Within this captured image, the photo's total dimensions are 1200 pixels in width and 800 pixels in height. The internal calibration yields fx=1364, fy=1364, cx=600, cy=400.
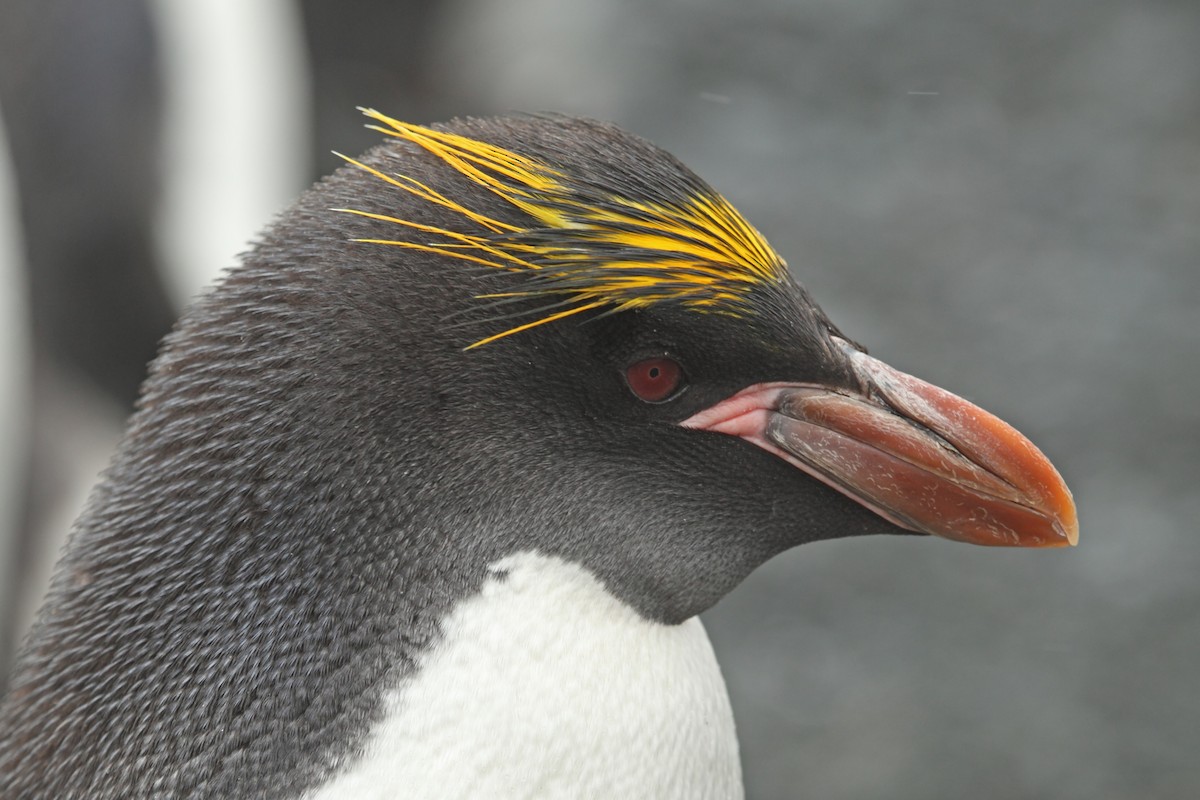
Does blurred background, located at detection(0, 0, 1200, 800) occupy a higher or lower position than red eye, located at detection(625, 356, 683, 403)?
lower

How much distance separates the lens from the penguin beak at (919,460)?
127 cm

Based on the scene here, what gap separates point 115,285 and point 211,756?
2.40 m

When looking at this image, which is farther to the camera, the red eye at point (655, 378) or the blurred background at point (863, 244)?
the blurred background at point (863, 244)

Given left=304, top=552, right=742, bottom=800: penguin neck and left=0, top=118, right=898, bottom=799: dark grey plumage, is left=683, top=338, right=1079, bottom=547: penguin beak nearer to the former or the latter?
left=0, top=118, right=898, bottom=799: dark grey plumage

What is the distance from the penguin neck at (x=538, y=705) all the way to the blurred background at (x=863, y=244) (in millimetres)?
1716

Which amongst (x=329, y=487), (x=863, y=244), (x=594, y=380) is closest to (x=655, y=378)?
(x=594, y=380)

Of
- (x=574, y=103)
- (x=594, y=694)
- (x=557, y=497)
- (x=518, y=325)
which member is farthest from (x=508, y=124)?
(x=574, y=103)

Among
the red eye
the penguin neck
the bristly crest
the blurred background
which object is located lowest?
the blurred background

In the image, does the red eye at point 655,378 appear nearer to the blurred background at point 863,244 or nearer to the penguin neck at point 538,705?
the penguin neck at point 538,705

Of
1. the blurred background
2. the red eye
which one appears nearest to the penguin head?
the red eye

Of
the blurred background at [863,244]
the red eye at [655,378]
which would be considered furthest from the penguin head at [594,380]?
the blurred background at [863,244]

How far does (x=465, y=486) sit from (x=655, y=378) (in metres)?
0.20

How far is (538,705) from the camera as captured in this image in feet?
4.00

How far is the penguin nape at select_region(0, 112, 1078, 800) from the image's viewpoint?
3.85 ft
